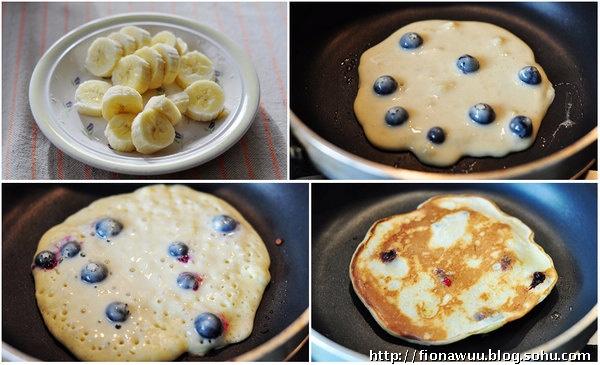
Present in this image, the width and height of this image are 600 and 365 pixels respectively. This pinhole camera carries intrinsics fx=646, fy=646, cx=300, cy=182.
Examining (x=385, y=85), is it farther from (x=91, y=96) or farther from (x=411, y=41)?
(x=91, y=96)

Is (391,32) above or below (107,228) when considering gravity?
above

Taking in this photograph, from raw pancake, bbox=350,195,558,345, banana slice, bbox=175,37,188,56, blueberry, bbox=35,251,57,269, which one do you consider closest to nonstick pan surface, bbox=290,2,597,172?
raw pancake, bbox=350,195,558,345

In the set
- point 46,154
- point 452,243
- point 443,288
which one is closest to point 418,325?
point 443,288

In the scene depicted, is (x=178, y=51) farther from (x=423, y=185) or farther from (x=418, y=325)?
(x=418, y=325)

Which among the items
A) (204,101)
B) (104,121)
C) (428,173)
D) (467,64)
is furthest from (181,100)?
(467,64)

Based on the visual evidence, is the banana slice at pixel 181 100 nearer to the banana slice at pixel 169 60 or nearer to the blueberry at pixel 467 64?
the banana slice at pixel 169 60

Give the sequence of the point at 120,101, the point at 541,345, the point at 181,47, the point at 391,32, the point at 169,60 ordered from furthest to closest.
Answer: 1. the point at 391,32
2. the point at 181,47
3. the point at 169,60
4. the point at 120,101
5. the point at 541,345

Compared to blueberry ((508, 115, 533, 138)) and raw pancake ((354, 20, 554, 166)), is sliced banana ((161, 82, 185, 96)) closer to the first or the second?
raw pancake ((354, 20, 554, 166))
